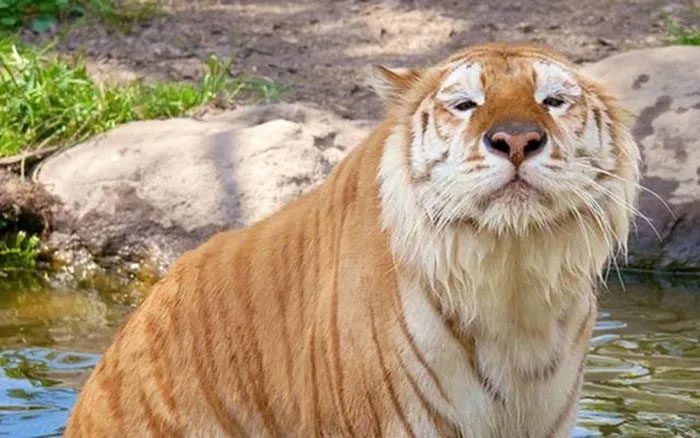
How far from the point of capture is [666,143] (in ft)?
21.3

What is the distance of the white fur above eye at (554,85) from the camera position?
3084 millimetres

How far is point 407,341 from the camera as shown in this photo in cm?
327

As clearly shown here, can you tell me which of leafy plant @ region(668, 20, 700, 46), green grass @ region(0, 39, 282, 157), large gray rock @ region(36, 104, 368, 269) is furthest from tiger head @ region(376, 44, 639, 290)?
leafy plant @ region(668, 20, 700, 46)

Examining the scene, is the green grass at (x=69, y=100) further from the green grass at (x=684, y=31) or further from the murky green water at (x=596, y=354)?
the green grass at (x=684, y=31)

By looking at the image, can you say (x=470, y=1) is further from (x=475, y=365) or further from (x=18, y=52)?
(x=475, y=365)

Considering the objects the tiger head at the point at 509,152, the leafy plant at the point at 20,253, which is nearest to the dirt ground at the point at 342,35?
the leafy plant at the point at 20,253

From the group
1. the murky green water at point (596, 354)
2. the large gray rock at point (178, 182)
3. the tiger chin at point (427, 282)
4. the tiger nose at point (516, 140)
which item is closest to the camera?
the tiger nose at point (516, 140)

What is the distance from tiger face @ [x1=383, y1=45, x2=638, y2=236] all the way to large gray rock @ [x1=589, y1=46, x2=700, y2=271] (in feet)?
9.47

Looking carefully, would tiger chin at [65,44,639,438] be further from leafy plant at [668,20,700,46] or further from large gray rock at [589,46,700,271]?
leafy plant at [668,20,700,46]

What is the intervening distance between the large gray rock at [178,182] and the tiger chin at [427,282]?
2.75m

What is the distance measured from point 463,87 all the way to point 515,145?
28cm

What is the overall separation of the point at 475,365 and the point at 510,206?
439mm

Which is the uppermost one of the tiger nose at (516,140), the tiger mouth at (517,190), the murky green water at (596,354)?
the tiger nose at (516,140)

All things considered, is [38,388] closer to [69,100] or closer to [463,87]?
[69,100]
